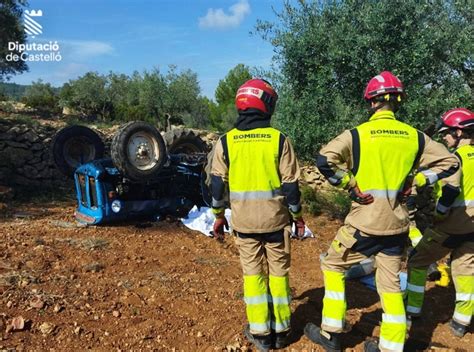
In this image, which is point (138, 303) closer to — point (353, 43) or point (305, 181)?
point (353, 43)

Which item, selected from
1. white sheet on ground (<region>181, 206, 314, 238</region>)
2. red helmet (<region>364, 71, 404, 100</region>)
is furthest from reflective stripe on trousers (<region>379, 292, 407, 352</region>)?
white sheet on ground (<region>181, 206, 314, 238</region>)

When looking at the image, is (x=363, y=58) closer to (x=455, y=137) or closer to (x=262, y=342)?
(x=455, y=137)

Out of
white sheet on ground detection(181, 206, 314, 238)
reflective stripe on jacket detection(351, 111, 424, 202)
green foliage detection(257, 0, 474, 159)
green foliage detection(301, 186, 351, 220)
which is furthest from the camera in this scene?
green foliage detection(301, 186, 351, 220)

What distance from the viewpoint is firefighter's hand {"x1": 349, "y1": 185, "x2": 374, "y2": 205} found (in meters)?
3.14

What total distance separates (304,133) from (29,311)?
4.64 meters

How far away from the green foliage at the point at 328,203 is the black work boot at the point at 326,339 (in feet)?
15.0

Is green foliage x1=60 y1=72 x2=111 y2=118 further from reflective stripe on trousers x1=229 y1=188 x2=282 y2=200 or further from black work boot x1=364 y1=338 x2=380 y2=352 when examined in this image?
black work boot x1=364 y1=338 x2=380 y2=352

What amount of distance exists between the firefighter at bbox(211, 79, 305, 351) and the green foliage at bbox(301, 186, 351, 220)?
471cm

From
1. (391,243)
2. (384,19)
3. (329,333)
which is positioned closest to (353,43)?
(384,19)

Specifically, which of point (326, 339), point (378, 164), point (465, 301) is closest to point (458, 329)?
point (465, 301)

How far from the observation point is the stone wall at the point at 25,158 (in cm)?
1018

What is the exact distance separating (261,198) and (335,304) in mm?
989

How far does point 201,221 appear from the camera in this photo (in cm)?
688

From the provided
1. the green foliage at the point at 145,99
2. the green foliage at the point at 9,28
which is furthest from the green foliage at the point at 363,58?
the green foliage at the point at 145,99
